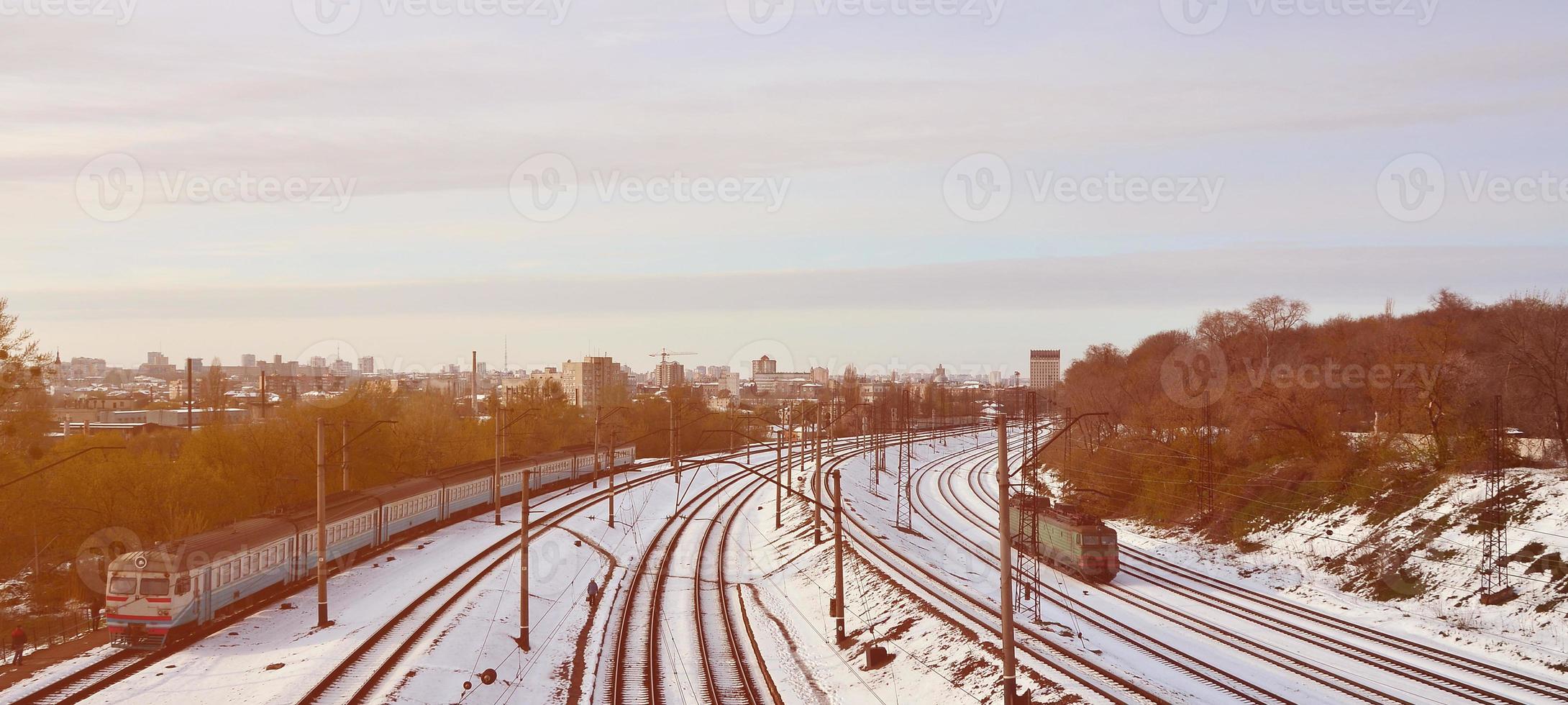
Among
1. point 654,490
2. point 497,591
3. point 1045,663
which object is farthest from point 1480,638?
point 654,490

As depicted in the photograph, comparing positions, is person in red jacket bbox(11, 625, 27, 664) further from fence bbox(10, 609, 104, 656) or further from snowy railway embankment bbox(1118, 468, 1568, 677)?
snowy railway embankment bbox(1118, 468, 1568, 677)

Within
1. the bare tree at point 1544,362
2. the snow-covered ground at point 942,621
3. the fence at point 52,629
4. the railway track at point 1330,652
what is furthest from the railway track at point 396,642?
the bare tree at point 1544,362

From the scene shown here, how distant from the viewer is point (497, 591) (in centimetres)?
3784

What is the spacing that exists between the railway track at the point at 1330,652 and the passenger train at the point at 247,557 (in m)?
24.5

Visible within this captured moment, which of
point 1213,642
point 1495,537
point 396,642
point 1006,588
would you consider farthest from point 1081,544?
point 396,642

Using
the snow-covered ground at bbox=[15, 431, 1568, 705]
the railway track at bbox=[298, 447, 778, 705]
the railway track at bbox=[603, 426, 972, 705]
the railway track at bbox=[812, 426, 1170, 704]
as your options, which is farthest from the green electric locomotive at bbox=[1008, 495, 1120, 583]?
the railway track at bbox=[298, 447, 778, 705]

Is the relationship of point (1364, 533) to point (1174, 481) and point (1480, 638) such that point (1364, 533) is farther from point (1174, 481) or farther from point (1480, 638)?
point (1174, 481)

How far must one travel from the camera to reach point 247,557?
3350cm

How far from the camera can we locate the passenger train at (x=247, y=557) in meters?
28.5

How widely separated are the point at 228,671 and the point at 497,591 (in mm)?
12656

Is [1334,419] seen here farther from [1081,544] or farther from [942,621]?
[942,621]

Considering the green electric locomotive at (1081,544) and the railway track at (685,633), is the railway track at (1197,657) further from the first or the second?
the railway track at (685,633)

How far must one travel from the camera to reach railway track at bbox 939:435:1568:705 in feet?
78.0

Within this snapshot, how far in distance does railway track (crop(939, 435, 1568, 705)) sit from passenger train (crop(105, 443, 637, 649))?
2455cm
